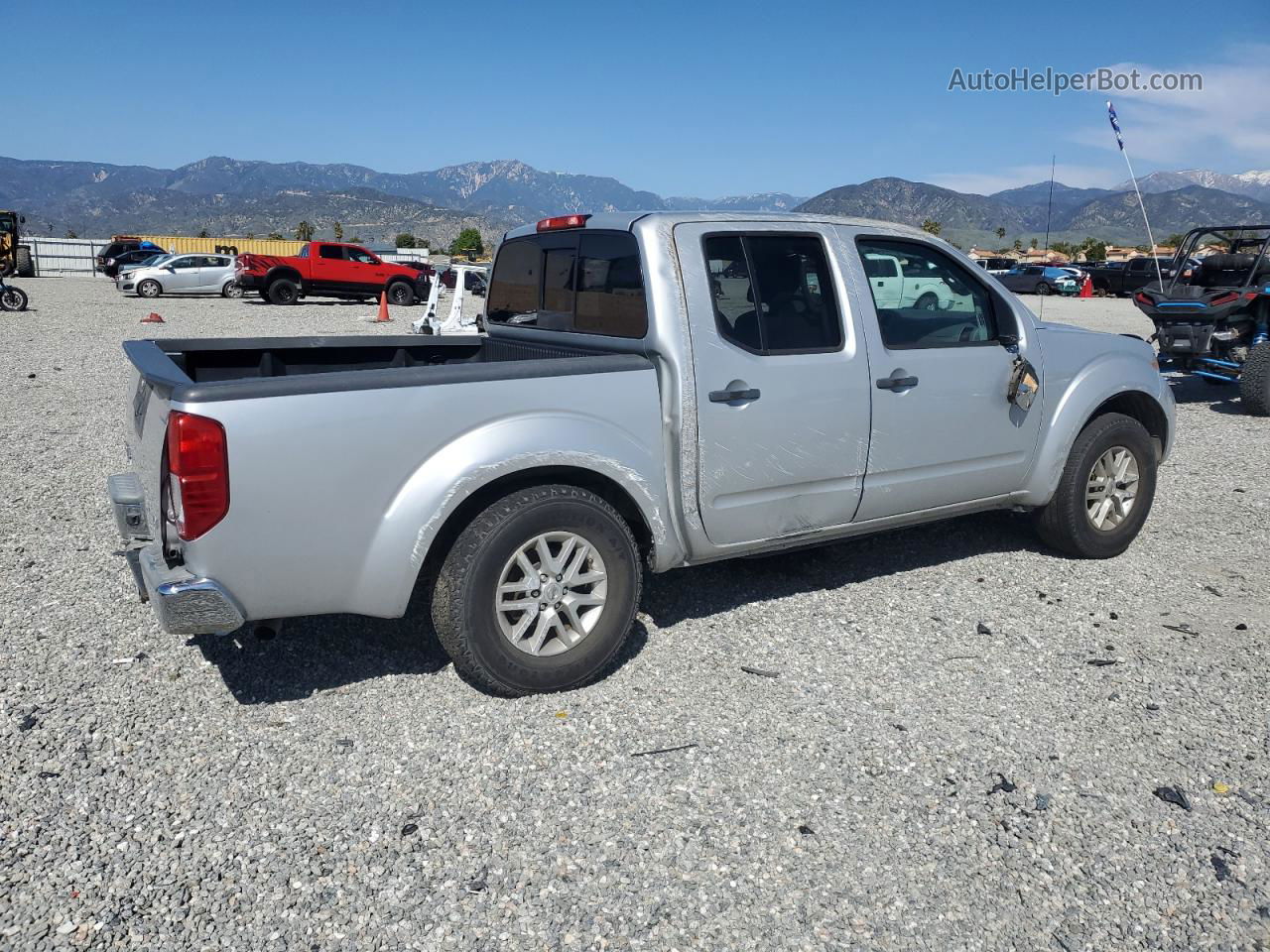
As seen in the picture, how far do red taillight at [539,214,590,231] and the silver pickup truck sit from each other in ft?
0.04

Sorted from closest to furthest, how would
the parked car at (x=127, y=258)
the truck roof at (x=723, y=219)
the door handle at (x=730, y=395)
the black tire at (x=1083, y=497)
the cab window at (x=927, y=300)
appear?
1. the door handle at (x=730, y=395)
2. the truck roof at (x=723, y=219)
3. the cab window at (x=927, y=300)
4. the black tire at (x=1083, y=497)
5. the parked car at (x=127, y=258)

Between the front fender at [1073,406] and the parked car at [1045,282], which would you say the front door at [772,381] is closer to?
the front fender at [1073,406]

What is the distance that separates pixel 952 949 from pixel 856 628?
2.05 m

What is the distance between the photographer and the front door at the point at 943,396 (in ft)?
14.5

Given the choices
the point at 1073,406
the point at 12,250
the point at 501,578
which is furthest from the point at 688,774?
→ the point at 12,250

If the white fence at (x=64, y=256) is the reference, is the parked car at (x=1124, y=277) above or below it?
above

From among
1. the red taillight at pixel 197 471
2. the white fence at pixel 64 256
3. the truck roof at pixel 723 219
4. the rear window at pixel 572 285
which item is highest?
the truck roof at pixel 723 219

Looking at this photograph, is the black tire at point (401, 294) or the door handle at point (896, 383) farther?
the black tire at point (401, 294)

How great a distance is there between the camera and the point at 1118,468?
5.32 metres

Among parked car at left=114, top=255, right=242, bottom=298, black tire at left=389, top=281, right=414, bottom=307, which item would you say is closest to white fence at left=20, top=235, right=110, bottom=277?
parked car at left=114, top=255, right=242, bottom=298

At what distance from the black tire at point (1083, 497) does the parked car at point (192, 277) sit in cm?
2670

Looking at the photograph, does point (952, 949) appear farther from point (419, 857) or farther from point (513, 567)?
point (513, 567)

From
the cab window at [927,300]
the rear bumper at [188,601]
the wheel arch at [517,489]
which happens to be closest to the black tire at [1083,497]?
the cab window at [927,300]

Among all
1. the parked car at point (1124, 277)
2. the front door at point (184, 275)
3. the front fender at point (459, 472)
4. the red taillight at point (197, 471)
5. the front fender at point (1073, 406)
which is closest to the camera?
the red taillight at point (197, 471)
